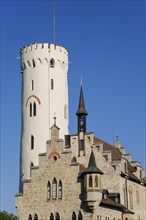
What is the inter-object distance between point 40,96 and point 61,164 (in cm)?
1597

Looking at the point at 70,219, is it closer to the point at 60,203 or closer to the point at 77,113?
the point at 60,203

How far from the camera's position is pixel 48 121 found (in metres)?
65.2

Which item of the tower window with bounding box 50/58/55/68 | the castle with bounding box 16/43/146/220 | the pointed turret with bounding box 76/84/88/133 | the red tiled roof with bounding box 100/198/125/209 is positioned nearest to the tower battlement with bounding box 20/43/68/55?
the castle with bounding box 16/43/146/220

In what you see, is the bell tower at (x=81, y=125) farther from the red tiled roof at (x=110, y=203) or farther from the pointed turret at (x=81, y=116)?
the red tiled roof at (x=110, y=203)

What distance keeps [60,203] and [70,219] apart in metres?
2.11

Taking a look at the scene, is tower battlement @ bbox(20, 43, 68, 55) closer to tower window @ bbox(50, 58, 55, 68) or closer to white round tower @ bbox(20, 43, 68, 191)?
white round tower @ bbox(20, 43, 68, 191)

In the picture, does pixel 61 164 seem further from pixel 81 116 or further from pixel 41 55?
pixel 41 55

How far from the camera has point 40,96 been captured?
217 feet

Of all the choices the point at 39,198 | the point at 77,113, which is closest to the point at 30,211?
the point at 39,198

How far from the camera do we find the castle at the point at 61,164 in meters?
50.3

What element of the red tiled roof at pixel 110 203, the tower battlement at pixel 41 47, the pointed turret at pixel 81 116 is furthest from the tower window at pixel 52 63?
the red tiled roof at pixel 110 203

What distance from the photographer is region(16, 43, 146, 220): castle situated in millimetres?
50281

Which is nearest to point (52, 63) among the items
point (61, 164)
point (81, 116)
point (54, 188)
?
point (81, 116)

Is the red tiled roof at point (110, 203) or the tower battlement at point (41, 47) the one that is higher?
the tower battlement at point (41, 47)
